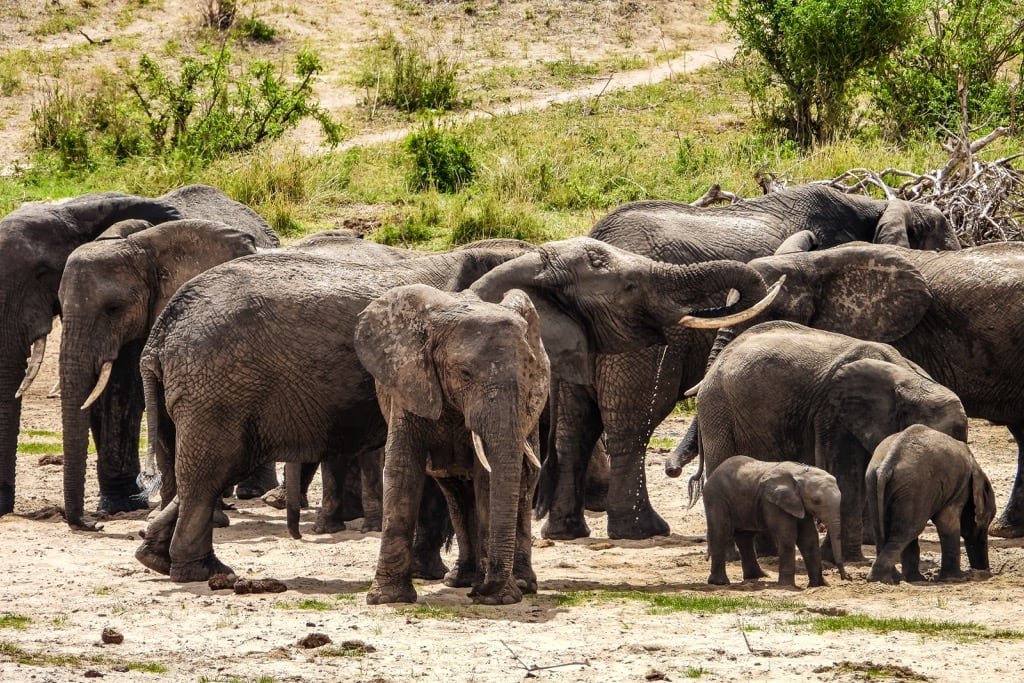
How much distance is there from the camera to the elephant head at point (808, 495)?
959cm

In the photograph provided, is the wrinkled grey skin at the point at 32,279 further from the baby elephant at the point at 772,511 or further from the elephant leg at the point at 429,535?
the baby elephant at the point at 772,511

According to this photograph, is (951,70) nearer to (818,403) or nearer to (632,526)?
(632,526)

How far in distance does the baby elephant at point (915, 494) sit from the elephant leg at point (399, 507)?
2.44 m

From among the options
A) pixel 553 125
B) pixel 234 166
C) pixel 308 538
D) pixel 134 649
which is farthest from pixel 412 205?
pixel 134 649

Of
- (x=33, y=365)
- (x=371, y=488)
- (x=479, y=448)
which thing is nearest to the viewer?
(x=479, y=448)

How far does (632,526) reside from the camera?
1190 cm

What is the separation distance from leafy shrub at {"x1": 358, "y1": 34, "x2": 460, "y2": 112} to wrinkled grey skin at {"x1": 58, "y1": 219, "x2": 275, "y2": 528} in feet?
58.1

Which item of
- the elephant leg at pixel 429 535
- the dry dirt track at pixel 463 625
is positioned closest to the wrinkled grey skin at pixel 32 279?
the dry dirt track at pixel 463 625

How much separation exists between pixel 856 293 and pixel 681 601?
3.34 metres

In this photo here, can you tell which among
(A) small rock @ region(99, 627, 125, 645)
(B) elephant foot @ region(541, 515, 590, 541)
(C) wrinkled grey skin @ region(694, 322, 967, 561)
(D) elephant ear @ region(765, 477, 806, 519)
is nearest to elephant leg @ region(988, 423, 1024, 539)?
(C) wrinkled grey skin @ region(694, 322, 967, 561)

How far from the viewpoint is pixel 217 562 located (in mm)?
10203

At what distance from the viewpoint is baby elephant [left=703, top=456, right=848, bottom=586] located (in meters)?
9.62

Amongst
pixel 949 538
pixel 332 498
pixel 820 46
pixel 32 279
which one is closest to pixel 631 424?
pixel 332 498

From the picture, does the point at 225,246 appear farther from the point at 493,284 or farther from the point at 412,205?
the point at 412,205
